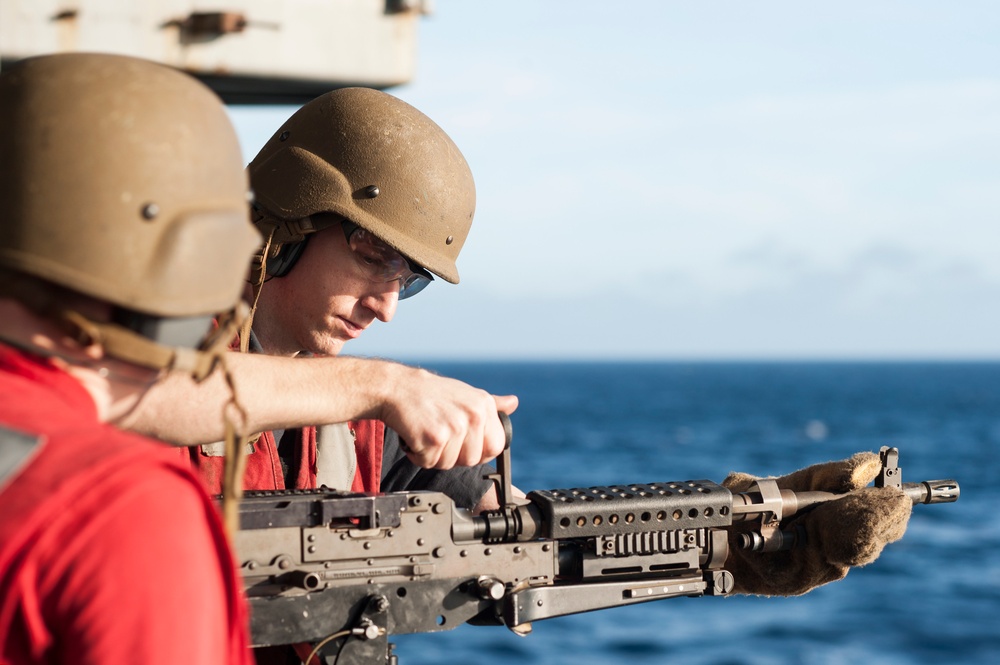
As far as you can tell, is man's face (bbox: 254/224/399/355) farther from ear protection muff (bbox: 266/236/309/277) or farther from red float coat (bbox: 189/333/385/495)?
red float coat (bbox: 189/333/385/495)

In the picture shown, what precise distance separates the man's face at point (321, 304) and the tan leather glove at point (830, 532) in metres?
1.47

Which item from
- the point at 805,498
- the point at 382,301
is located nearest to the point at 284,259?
the point at 382,301

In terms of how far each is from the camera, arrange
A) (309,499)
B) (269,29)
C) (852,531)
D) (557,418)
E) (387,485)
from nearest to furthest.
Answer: (309,499) < (852,531) < (387,485) < (269,29) < (557,418)

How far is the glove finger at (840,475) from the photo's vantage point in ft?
15.8

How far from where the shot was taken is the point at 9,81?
2480 millimetres

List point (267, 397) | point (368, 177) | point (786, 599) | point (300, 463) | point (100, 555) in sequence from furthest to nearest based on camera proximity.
A: point (786, 599) → point (368, 177) → point (300, 463) → point (267, 397) → point (100, 555)

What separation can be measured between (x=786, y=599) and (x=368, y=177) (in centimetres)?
3423

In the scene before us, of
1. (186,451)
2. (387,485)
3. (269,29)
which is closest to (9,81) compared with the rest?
(186,451)

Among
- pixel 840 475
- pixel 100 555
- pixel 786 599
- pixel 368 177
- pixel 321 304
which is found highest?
pixel 368 177

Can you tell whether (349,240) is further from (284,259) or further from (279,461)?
(279,461)

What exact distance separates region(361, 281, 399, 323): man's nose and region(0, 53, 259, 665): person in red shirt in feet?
7.61

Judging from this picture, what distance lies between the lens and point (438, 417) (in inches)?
144

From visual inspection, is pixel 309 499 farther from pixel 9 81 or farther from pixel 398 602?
pixel 9 81

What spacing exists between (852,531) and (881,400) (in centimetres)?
11306
